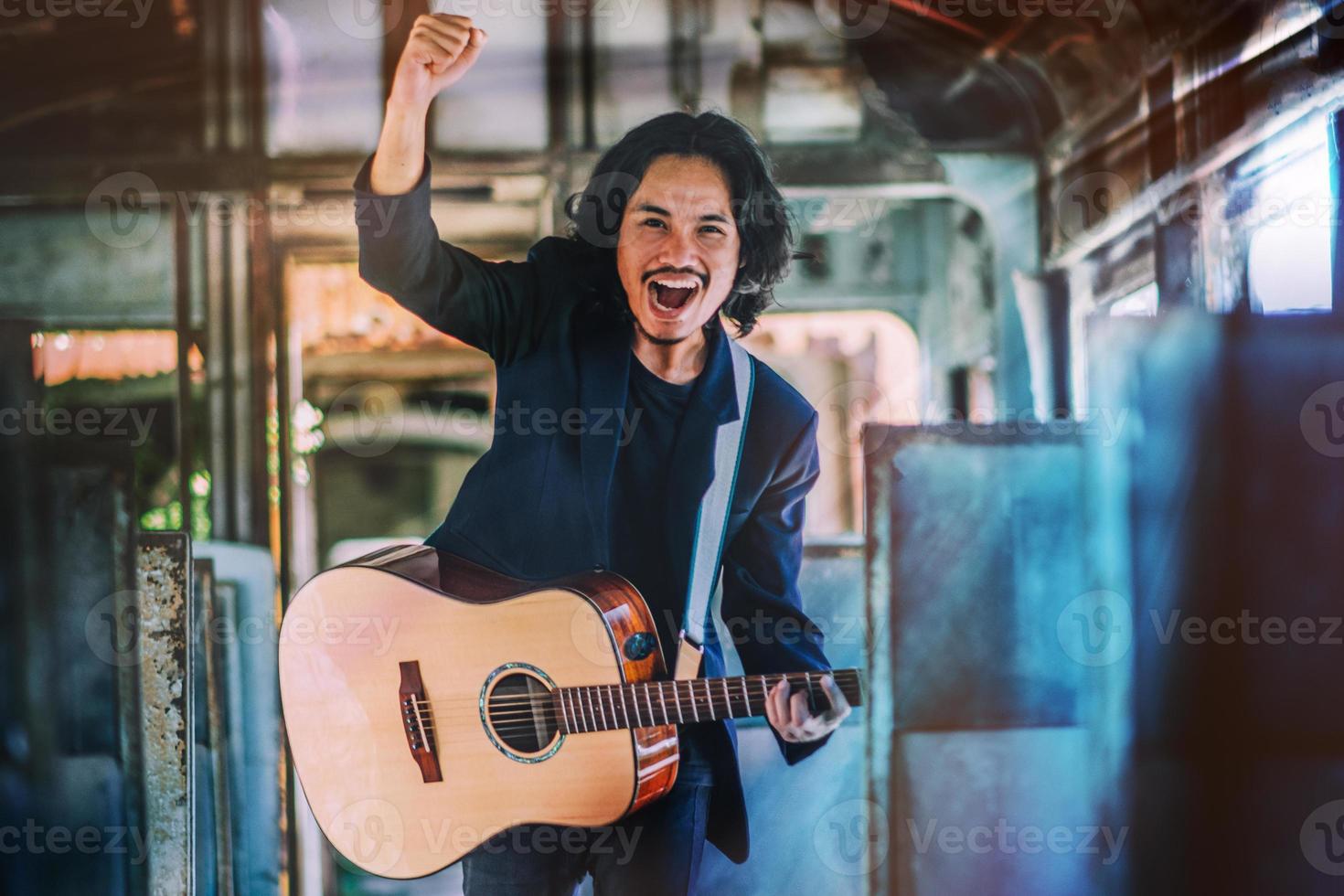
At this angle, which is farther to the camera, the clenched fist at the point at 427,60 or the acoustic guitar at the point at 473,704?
the clenched fist at the point at 427,60

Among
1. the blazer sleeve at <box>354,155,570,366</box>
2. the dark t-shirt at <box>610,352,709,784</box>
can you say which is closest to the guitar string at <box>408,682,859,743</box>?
the dark t-shirt at <box>610,352,709,784</box>

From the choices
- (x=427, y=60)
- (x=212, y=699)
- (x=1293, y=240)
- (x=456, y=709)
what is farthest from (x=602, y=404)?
(x=1293, y=240)

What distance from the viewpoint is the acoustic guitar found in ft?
6.59

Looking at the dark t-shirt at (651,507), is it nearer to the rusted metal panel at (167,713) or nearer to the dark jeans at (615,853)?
the dark jeans at (615,853)

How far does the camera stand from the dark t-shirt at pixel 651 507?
2129mm

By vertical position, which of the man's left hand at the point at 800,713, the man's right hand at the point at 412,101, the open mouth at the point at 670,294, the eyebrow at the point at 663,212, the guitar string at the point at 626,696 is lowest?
the man's left hand at the point at 800,713

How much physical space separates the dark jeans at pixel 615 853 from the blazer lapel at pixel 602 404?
0.58 metres

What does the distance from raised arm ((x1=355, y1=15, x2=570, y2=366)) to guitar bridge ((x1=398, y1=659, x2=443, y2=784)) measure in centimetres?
70

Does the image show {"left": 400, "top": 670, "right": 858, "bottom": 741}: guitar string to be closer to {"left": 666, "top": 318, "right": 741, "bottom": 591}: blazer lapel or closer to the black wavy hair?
{"left": 666, "top": 318, "right": 741, "bottom": 591}: blazer lapel

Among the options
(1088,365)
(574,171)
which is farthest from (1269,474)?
(574,171)

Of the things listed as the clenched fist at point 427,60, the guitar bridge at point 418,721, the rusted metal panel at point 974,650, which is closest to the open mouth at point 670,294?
the rusted metal panel at point 974,650

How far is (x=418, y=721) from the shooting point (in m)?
2.06

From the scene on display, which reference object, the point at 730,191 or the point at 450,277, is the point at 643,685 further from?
the point at 730,191

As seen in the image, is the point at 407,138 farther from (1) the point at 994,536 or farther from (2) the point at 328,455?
(1) the point at 994,536
